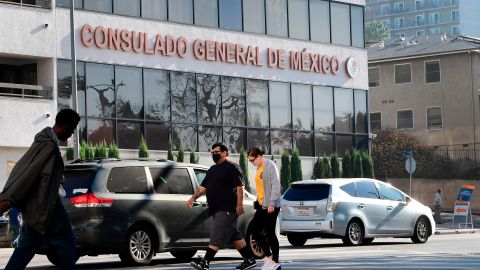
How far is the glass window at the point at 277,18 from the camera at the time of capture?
45.1 m

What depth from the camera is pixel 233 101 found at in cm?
4344

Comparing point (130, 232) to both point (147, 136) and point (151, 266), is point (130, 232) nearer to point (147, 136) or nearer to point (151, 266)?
point (151, 266)

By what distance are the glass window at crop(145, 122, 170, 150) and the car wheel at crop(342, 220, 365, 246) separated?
48.1 feet

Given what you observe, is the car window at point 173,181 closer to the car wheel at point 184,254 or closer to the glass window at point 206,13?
the car wheel at point 184,254

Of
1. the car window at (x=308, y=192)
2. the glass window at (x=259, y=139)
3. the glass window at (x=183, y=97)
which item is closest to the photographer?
the car window at (x=308, y=192)

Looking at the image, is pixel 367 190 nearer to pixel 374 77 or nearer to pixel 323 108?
pixel 323 108

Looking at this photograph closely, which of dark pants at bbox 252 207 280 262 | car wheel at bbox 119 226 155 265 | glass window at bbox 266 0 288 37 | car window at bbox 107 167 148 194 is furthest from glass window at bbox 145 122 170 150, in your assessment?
dark pants at bbox 252 207 280 262

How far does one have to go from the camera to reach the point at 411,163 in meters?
41.9

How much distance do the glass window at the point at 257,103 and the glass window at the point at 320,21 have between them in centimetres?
361

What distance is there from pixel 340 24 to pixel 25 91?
1547 centimetres

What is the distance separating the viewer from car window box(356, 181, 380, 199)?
27330 mm

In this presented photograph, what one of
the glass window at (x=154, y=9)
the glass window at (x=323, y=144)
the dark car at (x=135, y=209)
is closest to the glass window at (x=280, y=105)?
the glass window at (x=323, y=144)

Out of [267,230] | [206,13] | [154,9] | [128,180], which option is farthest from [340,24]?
[267,230]

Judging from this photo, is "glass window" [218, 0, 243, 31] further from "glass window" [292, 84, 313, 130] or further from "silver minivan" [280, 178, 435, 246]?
"silver minivan" [280, 178, 435, 246]
